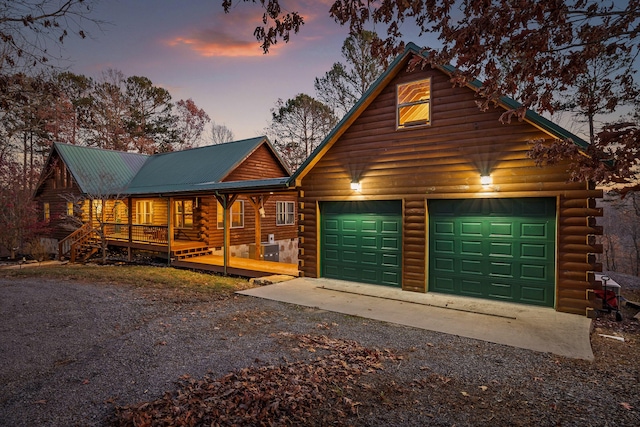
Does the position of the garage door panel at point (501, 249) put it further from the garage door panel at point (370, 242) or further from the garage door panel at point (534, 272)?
the garage door panel at point (370, 242)

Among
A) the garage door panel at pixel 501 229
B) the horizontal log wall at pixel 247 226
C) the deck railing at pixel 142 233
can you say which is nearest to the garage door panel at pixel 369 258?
the garage door panel at pixel 501 229

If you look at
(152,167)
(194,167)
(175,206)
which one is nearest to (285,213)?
(194,167)

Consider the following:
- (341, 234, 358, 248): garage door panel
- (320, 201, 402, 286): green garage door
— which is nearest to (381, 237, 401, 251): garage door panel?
(320, 201, 402, 286): green garage door

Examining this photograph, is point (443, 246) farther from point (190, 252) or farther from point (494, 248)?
point (190, 252)

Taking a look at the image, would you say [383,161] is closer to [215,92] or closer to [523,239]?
[523,239]

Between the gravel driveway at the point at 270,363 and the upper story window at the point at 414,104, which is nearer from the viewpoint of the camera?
the gravel driveway at the point at 270,363

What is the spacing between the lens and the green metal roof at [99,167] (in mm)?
19547

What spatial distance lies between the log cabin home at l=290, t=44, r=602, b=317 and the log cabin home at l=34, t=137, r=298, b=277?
368 centimetres

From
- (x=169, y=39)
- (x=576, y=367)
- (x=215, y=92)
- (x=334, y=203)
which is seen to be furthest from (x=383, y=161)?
(x=215, y=92)

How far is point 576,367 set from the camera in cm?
484

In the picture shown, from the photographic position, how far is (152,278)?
39.0 ft

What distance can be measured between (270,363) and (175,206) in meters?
15.2

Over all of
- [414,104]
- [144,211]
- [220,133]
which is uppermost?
[220,133]

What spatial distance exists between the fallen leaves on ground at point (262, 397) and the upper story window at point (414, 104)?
6.25 m
